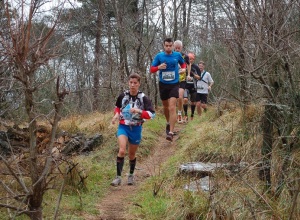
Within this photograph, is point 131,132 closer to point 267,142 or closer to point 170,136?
point 267,142

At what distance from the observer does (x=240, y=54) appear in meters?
5.49

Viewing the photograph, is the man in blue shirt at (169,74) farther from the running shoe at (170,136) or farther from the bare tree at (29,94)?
the bare tree at (29,94)

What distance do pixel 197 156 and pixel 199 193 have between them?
2065 mm

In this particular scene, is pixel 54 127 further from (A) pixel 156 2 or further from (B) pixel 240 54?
(A) pixel 156 2

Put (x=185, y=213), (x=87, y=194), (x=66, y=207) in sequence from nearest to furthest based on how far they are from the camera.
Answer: (x=185, y=213)
(x=66, y=207)
(x=87, y=194)

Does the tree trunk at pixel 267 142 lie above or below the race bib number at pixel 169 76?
below

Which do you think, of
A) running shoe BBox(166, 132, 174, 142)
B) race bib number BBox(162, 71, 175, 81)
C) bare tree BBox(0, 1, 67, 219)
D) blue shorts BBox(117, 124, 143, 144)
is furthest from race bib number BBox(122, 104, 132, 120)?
bare tree BBox(0, 1, 67, 219)

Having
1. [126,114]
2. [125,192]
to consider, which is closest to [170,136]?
[126,114]

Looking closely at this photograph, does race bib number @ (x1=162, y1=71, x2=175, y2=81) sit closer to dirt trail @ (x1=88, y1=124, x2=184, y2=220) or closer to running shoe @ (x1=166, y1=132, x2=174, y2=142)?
running shoe @ (x1=166, y1=132, x2=174, y2=142)

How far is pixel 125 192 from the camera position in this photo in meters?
5.54

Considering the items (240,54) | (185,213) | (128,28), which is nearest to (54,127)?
(185,213)

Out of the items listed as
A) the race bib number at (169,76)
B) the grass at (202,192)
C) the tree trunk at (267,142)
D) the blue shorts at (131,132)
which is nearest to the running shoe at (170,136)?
the grass at (202,192)

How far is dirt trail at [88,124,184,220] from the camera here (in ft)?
14.9

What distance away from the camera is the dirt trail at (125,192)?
4.53 m
